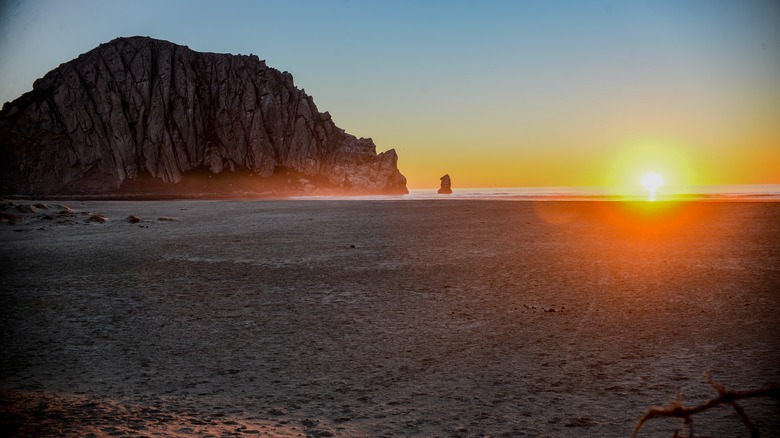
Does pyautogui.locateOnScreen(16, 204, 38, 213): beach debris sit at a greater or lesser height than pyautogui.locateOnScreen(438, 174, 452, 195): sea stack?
lesser

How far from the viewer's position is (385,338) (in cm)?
744

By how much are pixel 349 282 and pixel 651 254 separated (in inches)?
356

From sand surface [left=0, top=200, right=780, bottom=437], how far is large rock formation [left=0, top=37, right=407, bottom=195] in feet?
420

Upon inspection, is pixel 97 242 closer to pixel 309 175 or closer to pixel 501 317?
pixel 501 317

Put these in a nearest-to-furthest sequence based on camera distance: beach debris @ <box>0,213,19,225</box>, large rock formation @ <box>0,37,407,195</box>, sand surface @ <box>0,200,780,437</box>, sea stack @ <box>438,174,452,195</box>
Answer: sand surface @ <box>0,200,780,437</box>
beach debris @ <box>0,213,19,225</box>
large rock formation @ <box>0,37,407,195</box>
sea stack @ <box>438,174,452,195</box>

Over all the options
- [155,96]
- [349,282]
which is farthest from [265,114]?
[349,282]

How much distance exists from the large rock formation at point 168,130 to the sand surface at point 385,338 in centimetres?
12799


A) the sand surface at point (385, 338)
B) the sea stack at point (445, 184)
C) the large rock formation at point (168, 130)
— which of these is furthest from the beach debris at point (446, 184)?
the sand surface at point (385, 338)

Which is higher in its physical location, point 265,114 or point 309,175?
point 265,114

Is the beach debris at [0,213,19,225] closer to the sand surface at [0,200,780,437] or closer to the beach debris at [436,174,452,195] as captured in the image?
the sand surface at [0,200,780,437]

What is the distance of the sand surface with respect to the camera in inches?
191

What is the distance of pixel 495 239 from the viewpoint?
60.0 feet

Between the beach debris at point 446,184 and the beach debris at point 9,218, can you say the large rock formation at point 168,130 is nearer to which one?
the beach debris at point 446,184

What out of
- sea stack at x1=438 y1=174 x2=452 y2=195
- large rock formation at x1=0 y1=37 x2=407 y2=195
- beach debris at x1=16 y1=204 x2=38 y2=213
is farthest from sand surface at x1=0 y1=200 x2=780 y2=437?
sea stack at x1=438 y1=174 x2=452 y2=195
